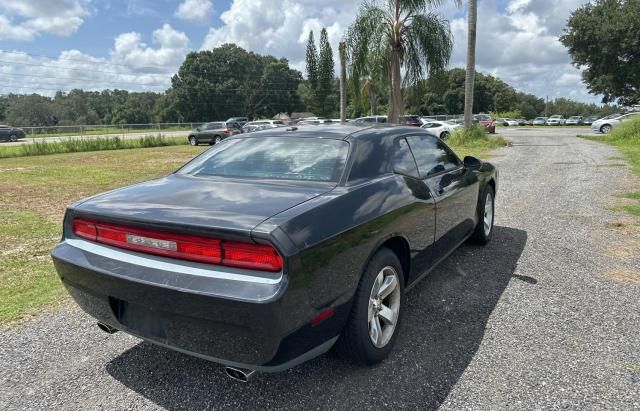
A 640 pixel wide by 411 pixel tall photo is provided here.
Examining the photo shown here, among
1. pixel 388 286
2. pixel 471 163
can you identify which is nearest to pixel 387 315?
pixel 388 286

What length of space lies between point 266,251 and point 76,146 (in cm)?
2265

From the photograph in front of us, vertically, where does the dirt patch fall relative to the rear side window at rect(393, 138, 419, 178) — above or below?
below

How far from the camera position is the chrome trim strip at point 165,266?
2.11m

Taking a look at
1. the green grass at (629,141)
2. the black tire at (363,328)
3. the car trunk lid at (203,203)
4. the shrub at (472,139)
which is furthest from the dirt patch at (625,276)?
the shrub at (472,139)

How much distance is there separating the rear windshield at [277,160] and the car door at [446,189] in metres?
0.88

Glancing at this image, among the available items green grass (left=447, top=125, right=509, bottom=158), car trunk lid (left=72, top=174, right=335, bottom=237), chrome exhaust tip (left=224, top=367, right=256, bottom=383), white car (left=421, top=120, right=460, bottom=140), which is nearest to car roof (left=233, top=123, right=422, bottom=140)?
car trunk lid (left=72, top=174, right=335, bottom=237)

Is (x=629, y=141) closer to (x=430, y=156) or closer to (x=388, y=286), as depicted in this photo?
(x=430, y=156)

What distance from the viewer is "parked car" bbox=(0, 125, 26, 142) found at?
97.2ft

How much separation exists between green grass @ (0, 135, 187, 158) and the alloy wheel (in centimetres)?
2085

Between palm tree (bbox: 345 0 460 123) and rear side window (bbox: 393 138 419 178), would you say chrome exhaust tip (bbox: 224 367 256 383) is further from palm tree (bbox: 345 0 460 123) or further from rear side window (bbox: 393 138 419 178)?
palm tree (bbox: 345 0 460 123)

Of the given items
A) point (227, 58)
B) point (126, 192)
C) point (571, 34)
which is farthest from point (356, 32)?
point (227, 58)

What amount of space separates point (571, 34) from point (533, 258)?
38777 millimetres

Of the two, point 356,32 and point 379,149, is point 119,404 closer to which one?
point 379,149

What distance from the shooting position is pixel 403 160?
11.4ft
